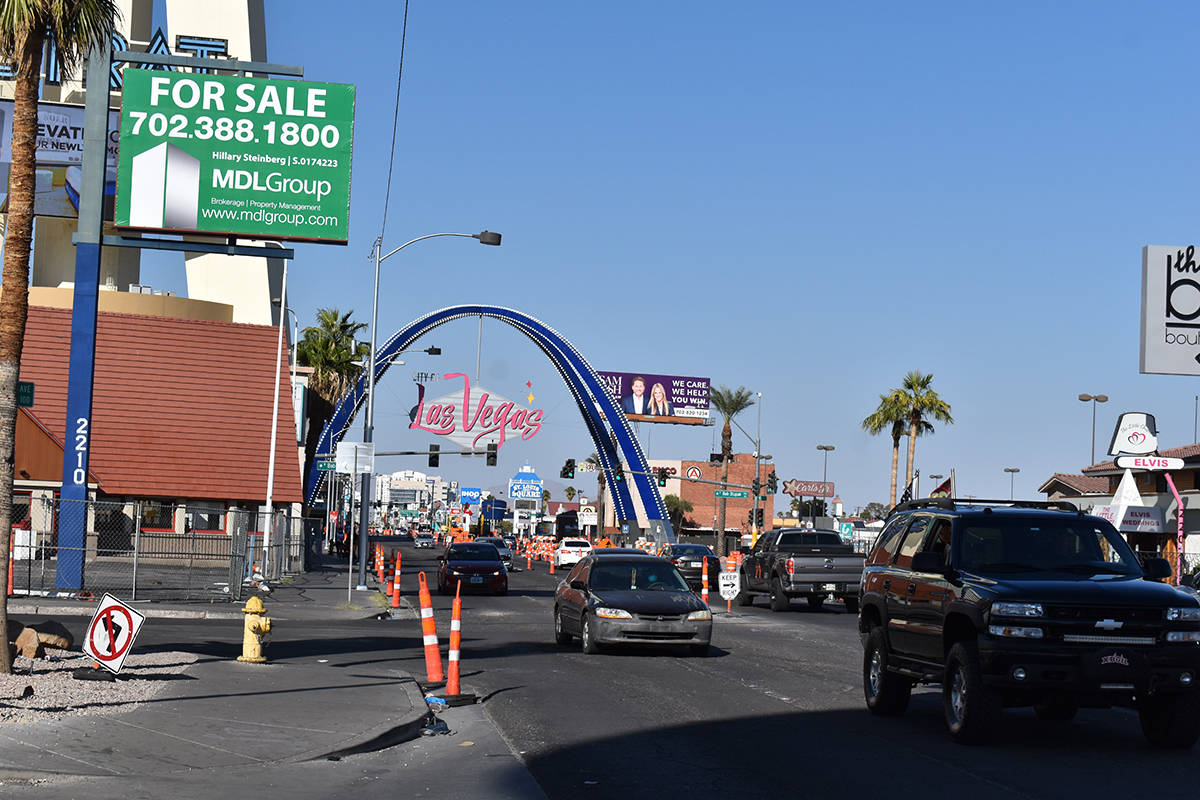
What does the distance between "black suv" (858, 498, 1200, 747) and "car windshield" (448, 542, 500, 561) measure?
1121 inches

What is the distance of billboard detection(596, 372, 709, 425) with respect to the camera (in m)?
128

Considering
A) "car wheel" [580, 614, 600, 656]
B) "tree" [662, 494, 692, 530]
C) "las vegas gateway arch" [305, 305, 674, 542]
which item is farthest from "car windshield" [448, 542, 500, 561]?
"tree" [662, 494, 692, 530]

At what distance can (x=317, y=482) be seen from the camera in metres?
79.8

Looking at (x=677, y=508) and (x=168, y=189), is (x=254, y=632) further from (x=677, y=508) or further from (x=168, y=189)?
(x=677, y=508)

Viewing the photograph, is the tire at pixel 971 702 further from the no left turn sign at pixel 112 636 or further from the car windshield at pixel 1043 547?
the no left turn sign at pixel 112 636

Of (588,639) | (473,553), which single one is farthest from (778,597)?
(588,639)

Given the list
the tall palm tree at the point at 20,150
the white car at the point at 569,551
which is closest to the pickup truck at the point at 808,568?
the tall palm tree at the point at 20,150

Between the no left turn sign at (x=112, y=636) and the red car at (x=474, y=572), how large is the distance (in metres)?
26.2

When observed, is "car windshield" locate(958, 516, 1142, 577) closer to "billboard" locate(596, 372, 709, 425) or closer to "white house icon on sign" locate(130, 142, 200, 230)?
"white house icon on sign" locate(130, 142, 200, 230)

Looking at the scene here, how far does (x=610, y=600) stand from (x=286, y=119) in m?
11.2

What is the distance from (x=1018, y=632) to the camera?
449 inches

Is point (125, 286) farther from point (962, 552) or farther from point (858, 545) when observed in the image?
point (962, 552)

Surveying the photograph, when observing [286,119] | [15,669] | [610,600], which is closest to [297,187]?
[286,119]

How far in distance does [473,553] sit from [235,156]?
19.4 metres
